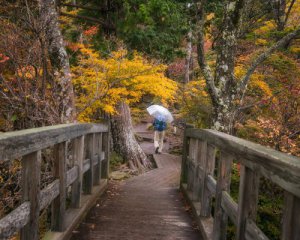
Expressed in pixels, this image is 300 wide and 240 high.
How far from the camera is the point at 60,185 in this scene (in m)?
3.95

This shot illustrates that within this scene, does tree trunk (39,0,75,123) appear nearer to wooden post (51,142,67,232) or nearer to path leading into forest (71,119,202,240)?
path leading into forest (71,119,202,240)

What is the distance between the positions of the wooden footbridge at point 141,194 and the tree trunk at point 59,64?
94cm

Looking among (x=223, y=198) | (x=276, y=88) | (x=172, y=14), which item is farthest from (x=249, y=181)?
(x=276, y=88)

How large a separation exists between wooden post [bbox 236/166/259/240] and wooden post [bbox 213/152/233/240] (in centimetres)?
67

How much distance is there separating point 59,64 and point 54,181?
15.1 ft

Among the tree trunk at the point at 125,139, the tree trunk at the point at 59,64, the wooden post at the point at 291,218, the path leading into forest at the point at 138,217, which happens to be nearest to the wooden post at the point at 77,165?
the path leading into forest at the point at 138,217

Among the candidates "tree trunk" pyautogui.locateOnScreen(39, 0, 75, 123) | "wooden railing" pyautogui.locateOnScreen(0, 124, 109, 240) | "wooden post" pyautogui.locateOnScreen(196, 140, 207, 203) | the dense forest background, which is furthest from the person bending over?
"wooden post" pyautogui.locateOnScreen(196, 140, 207, 203)

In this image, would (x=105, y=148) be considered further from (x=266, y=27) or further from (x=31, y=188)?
(x=266, y=27)

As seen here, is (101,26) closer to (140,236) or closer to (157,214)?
(157,214)

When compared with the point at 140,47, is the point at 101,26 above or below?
above

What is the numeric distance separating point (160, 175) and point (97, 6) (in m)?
5.34

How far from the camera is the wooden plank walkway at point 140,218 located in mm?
4535

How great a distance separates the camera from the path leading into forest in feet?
14.9

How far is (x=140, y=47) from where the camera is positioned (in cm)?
952
